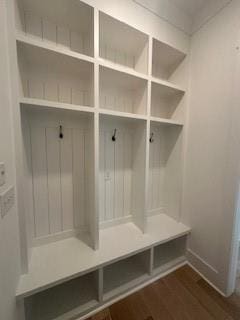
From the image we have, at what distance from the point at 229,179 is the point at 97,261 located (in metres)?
1.31

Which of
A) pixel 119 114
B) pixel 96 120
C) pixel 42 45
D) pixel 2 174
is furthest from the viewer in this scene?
pixel 119 114

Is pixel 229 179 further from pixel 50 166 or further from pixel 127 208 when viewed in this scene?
pixel 50 166

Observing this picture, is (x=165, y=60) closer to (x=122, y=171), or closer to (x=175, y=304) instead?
(x=122, y=171)

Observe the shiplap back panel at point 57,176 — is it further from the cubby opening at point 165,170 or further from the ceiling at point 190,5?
the ceiling at point 190,5

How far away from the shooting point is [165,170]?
6.45 feet

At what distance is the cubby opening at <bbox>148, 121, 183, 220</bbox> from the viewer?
1.79m

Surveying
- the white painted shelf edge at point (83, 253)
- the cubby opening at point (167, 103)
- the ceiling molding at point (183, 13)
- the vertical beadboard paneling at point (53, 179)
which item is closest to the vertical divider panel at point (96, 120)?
the white painted shelf edge at point (83, 253)

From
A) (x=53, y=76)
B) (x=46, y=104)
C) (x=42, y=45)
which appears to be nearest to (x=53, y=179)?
(x=46, y=104)

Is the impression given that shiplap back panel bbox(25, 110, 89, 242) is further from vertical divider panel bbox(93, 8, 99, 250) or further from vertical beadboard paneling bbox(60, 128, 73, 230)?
vertical divider panel bbox(93, 8, 99, 250)

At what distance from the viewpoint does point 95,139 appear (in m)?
1.21

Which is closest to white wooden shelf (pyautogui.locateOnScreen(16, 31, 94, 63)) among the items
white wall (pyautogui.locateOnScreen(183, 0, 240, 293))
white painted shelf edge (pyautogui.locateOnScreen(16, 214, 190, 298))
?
white wall (pyautogui.locateOnScreen(183, 0, 240, 293))

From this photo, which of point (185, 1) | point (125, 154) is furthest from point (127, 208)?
point (185, 1)

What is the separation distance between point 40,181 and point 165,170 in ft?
4.75

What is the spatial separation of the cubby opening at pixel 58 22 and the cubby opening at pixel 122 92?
300 mm
